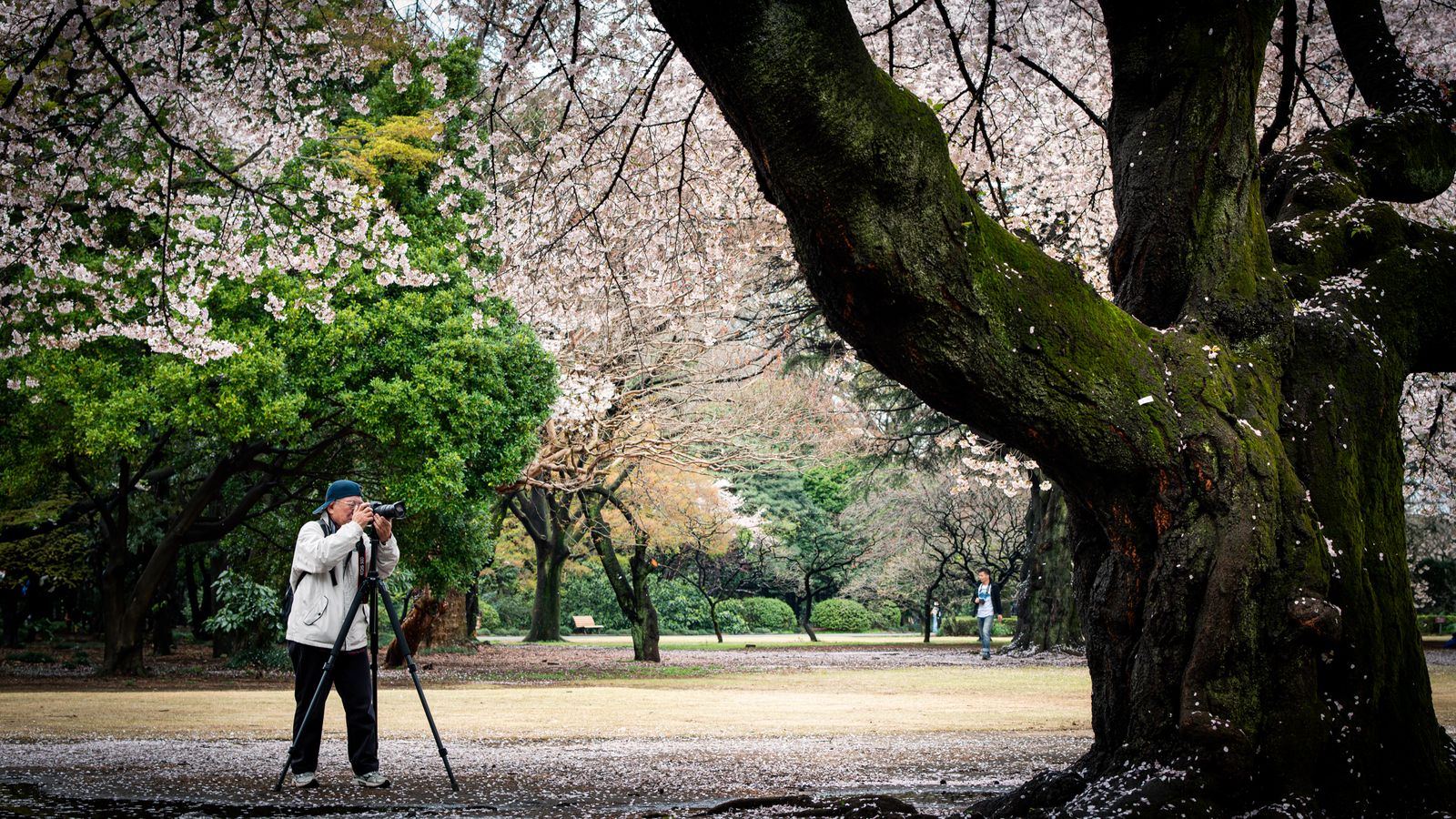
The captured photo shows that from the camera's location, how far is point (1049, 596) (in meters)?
20.9

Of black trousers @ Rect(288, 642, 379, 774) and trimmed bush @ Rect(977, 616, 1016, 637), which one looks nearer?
black trousers @ Rect(288, 642, 379, 774)

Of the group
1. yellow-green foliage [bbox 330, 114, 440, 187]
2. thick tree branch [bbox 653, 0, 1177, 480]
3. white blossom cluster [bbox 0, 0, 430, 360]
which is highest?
yellow-green foliage [bbox 330, 114, 440, 187]

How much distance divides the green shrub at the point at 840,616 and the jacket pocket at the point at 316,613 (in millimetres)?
32828

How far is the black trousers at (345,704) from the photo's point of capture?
515cm

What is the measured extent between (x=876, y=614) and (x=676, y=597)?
7.72 metres

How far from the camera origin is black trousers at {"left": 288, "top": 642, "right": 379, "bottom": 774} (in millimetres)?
5148

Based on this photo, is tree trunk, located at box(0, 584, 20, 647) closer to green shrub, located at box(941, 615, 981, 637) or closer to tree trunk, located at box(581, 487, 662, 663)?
tree trunk, located at box(581, 487, 662, 663)

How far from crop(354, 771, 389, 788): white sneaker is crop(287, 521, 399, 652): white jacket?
2.01 ft

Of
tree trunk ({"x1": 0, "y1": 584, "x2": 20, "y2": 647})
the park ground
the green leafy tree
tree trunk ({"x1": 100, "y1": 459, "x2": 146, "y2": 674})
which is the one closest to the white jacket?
the park ground

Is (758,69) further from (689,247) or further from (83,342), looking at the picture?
(83,342)

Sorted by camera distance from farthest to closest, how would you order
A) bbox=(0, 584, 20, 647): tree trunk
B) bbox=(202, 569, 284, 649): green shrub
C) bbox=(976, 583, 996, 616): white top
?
bbox=(0, 584, 20, 647): tree trunk, bbox=(976, 583, 996, 616): white top, bbox=(202, 569, 284, 649): green shrub

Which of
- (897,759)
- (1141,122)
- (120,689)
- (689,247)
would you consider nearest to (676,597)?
(120,689)

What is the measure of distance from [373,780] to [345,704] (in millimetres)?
391

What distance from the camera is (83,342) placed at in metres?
13.2
